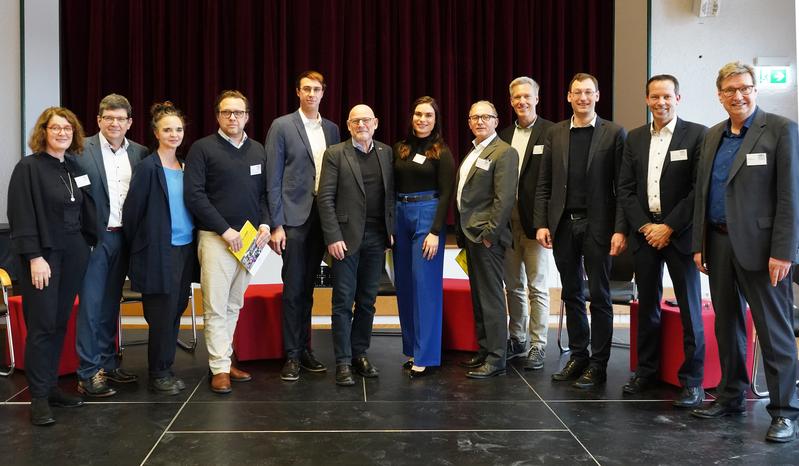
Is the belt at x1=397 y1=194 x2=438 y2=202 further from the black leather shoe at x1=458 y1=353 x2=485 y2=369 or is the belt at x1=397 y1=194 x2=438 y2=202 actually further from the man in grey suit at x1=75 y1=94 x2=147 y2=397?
the man in grey suit at x1=75 y1=94 x2=147 y2=397

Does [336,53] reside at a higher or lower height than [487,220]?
higher

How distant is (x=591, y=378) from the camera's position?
3799mm

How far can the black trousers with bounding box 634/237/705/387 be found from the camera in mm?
3441

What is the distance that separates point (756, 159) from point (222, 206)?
2.59 m

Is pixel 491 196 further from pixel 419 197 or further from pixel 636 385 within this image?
pixel 636 385

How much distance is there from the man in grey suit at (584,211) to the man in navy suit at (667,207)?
4.6 inches

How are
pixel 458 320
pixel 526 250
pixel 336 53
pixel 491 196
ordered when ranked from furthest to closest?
1. pixel 336 53
2. pixel 458 320
3. pixel 526 250
4. pixel 491 196

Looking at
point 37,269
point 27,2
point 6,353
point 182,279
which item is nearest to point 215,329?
point 182,279

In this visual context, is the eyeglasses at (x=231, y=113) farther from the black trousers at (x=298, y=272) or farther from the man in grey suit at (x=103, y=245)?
the black trousers at (x=298, y=272)

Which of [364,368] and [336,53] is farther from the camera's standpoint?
[336,53]

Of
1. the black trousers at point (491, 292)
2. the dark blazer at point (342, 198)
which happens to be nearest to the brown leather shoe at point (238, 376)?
the dark blazer at point (342, 198)

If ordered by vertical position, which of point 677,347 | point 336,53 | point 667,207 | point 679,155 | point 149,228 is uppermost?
point 336,53

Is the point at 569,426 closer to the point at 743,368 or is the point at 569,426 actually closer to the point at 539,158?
the point at 743,368

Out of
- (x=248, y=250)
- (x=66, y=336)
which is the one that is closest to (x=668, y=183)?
(x=248, y=250)
